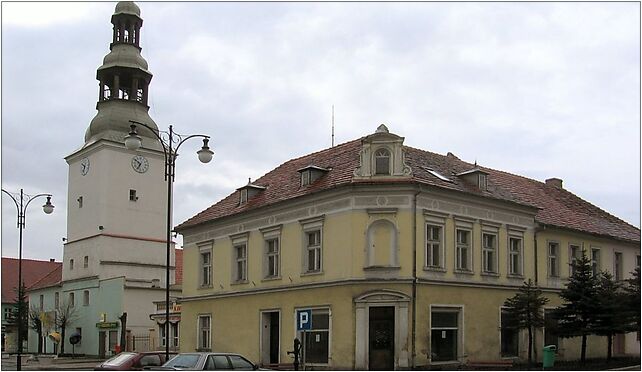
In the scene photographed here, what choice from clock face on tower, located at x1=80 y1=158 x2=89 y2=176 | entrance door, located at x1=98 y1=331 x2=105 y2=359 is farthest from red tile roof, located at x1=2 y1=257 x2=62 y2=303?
entrance door, located at x1=98 y1=331 x2=105 y2=359

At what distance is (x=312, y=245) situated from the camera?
31.7 m

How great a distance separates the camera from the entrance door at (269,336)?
109ft

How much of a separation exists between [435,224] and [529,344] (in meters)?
6.77

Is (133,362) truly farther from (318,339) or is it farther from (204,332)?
(204,332)

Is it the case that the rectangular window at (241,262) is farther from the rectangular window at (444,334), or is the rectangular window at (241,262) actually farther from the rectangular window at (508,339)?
the rectangular window at (508,339)

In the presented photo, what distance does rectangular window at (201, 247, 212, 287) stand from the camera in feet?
124

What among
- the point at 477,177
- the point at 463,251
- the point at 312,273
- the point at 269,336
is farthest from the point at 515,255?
the point at 269,336

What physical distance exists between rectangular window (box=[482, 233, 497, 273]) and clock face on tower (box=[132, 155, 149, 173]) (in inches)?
1437

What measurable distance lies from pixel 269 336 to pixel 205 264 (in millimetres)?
6277

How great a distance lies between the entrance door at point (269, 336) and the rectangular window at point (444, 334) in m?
6.92

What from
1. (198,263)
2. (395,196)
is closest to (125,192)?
(198,263)

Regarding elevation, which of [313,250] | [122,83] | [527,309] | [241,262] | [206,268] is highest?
[122,83]

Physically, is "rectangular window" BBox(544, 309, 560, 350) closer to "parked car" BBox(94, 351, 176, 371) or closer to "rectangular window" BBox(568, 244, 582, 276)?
"rectangular window" BBox(568, 244, 582, 276)

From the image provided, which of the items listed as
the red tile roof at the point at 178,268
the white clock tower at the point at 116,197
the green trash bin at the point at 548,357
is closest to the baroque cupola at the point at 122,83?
the white clock tower at the point at 116,197
